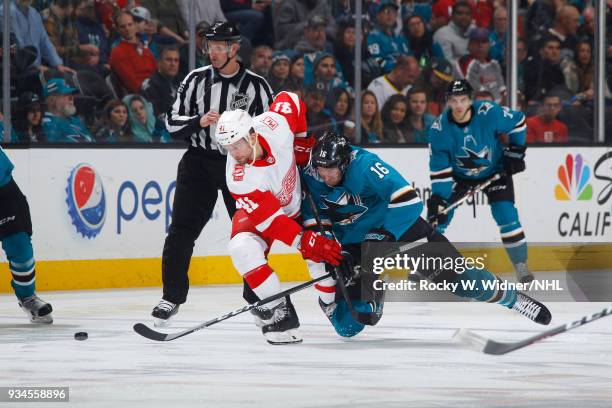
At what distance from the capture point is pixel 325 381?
389 cm

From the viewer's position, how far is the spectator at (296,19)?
798cm

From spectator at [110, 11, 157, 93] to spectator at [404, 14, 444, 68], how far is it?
1796 mm

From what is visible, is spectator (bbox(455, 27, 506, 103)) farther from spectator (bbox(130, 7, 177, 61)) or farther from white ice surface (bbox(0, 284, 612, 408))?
white ice surface (bbox(0, 284, 612, 408))

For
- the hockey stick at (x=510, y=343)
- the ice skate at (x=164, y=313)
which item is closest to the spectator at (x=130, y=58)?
the ice skate at (x=164, y=313)

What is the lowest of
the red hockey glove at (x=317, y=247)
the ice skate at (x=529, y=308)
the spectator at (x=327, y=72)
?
the ice skate at (x=529, y=308)

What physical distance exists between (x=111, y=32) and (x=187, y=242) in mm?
2484

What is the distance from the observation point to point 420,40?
8.51 m

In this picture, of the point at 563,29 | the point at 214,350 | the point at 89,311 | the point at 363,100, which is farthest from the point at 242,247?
the point at 563,29

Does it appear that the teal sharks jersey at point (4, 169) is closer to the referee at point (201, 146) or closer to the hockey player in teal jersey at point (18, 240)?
the hockey player in teal jersey at point (18, 240)

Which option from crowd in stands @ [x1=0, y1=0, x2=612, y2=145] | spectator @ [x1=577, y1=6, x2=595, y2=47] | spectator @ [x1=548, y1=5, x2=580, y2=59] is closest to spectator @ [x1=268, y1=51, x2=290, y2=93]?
crowd in stands @ [x1=0, y1=0, x2=612, y2=145]

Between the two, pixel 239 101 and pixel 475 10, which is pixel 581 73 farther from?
pixel 239 101

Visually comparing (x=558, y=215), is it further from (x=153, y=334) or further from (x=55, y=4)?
(x=153, y=334)

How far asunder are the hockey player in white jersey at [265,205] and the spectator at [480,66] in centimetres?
394

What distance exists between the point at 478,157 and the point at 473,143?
0.27 ft
